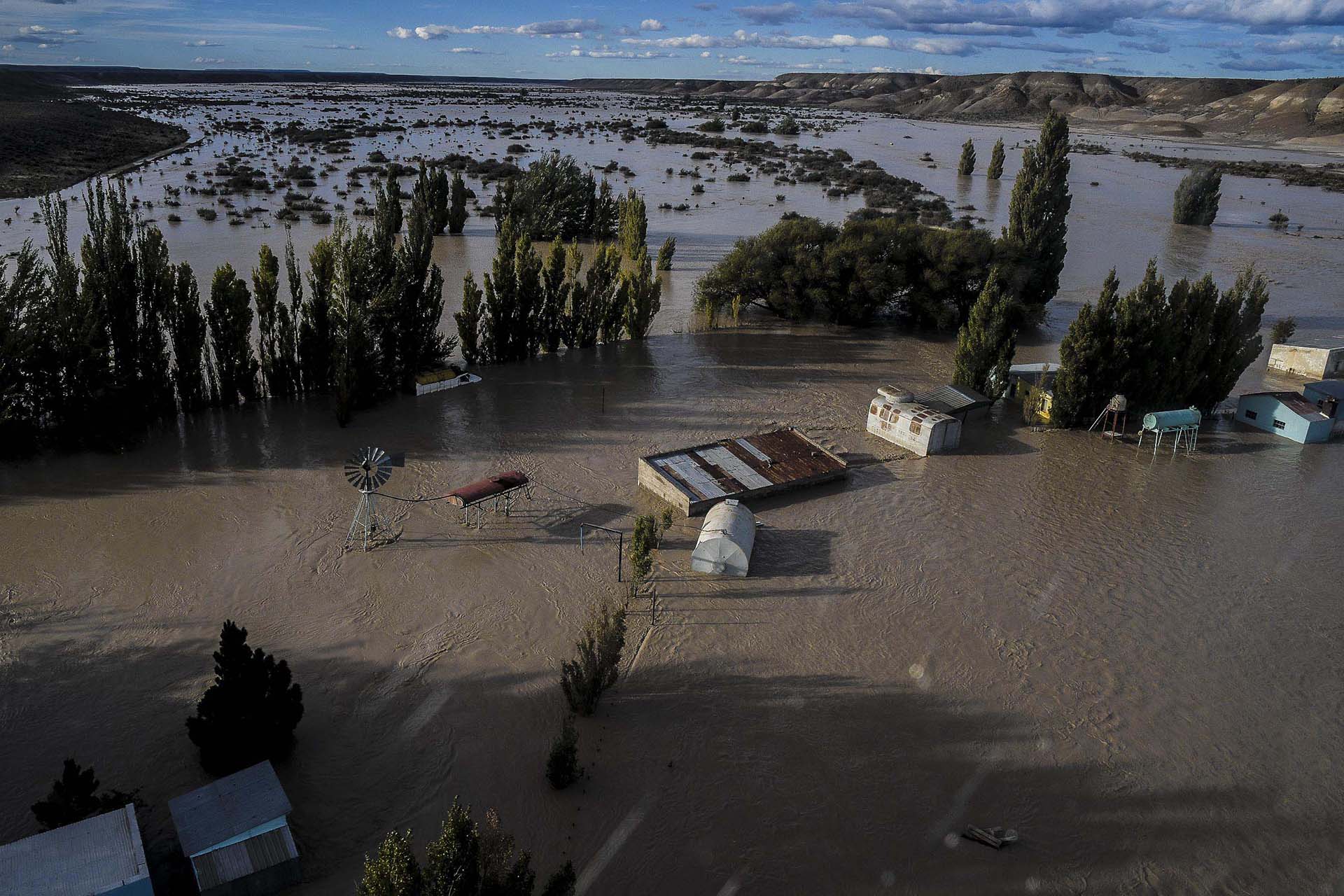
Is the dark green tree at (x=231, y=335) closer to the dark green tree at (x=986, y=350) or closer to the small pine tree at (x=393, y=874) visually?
the small pine tree at (x=393, y=874)

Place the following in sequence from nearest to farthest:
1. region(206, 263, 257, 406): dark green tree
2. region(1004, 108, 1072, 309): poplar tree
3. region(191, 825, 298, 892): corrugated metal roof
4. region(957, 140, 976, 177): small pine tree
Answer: region(191, 825, 298, 892): corrugated metal roof
region(206, 263, 257, 406): dark green tree
region(1004, 108, 1072, 309): poplar tree
region(957, 140, 976, 177): small pine tree

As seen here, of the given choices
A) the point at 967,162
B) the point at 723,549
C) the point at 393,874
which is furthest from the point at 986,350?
the point at 967,162

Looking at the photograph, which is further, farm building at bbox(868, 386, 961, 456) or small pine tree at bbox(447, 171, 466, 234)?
small pine tree at bbox(447, 171, 466, 234)

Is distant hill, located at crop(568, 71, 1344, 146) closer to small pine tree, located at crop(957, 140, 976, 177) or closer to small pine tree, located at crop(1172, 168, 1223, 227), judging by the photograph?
small pine tree, located at crop(957, 140, 976, 177)

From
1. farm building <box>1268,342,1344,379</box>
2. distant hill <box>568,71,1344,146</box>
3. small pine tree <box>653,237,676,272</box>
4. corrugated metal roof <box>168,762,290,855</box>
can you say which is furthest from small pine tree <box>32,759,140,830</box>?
distant hill <box>568,71,1344,146</box>

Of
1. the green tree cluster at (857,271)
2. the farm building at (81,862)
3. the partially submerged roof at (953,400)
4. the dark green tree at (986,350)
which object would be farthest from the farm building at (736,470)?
the green tree cluster at (857,271)

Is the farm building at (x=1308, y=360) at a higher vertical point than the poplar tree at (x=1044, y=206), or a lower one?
lower

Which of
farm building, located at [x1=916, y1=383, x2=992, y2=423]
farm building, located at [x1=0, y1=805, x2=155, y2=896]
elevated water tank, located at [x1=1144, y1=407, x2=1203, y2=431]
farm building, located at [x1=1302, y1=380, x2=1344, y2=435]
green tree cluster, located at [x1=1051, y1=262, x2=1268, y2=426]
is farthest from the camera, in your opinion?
farm building, located at [x1=1302, y1=380, x2=1344, y2=435]
